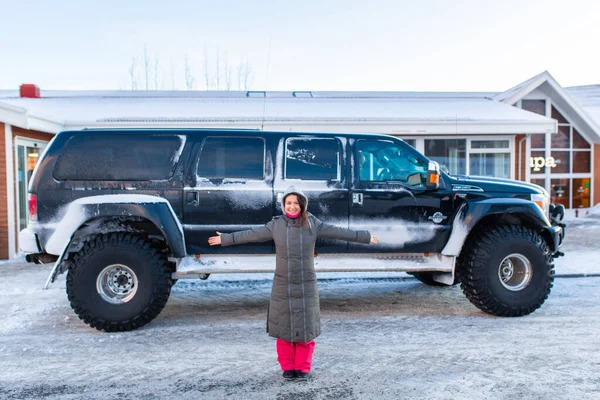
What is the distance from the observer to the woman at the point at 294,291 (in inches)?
163

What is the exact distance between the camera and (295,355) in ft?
14.0

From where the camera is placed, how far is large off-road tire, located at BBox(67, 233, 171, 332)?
17.9 feet

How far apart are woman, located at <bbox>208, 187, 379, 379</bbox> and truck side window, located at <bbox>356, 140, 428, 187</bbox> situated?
2.02 meters

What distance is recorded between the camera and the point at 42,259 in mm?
5809

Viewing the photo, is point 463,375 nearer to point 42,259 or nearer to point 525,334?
point 525,334

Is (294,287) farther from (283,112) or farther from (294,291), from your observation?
(283,112)

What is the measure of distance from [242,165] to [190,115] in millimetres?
7818

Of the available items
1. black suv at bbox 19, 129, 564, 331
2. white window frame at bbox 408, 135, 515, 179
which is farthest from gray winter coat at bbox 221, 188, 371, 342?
white window frame at bbox 408, 135, 515, 179

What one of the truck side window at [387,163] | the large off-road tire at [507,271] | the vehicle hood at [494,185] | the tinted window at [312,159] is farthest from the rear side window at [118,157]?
the large off-road tire at [507,271]

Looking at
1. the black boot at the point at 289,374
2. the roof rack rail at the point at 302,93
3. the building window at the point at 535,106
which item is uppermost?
the roof rack rail at the point at 302,93

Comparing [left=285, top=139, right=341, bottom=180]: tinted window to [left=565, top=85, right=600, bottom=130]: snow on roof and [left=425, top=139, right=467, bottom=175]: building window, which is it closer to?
[left=425, top=139, right=467, bottom=175]: building window

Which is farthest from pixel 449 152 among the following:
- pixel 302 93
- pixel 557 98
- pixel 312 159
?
pixel 312 159

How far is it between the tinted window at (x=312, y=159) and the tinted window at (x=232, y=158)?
12.4 inches

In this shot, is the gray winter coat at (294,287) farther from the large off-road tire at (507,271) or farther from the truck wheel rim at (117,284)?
the large off-road tire at (507,271)
